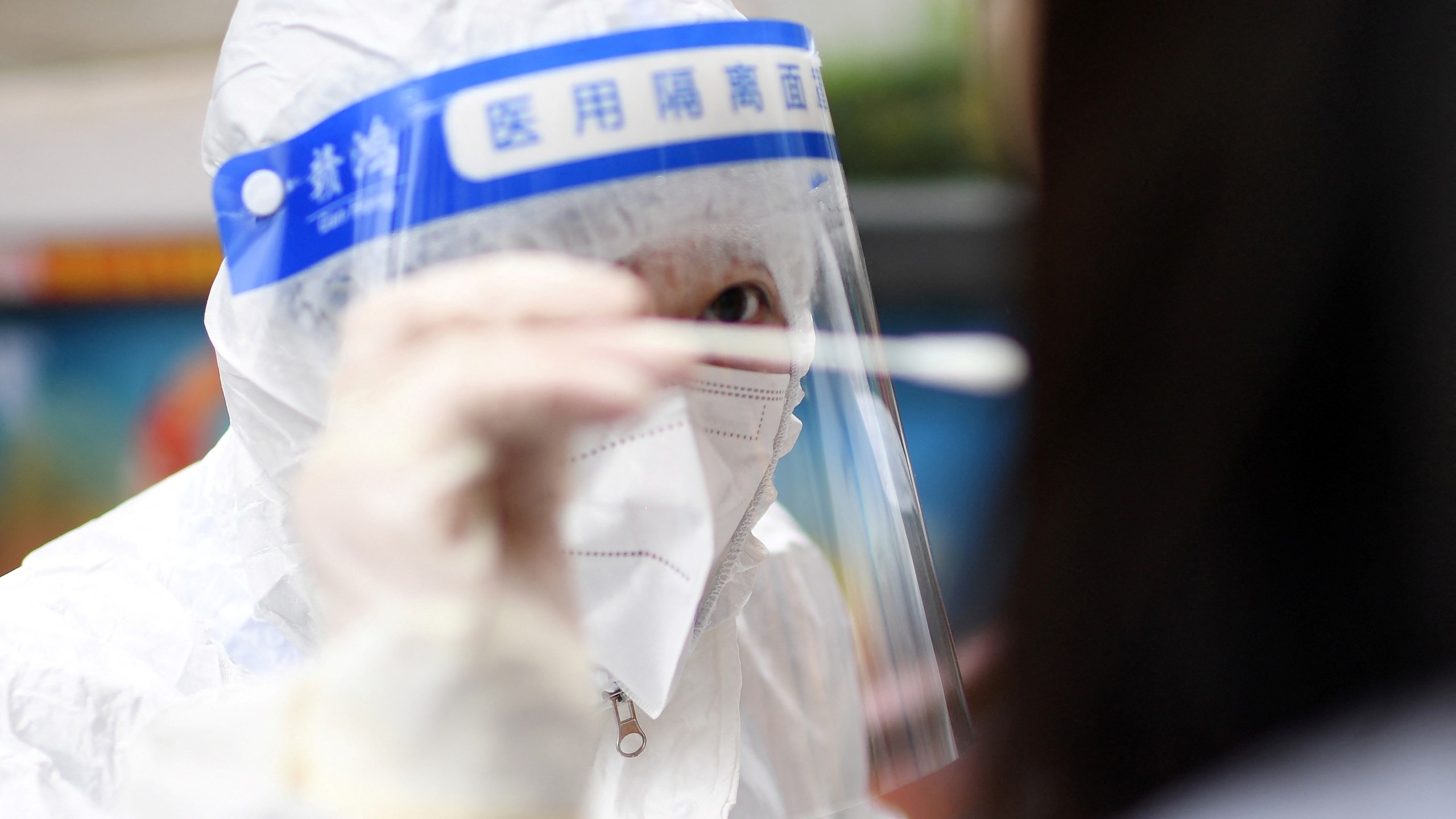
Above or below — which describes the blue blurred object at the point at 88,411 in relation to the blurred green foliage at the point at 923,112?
below

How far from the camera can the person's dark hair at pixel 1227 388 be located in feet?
1.05

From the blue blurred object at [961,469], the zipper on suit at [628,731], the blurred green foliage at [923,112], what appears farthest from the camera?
the blurred green foliage at [923,112]

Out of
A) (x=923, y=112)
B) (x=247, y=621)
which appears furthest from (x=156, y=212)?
(x=923, y=112)

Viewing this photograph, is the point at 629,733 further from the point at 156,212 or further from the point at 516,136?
the point at 156,212

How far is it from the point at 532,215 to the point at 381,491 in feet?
0.75

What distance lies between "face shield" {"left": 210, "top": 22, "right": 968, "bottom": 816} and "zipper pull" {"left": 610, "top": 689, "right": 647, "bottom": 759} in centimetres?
1

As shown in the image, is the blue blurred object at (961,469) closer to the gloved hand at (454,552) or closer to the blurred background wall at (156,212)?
the blurred background wall at (156,212)

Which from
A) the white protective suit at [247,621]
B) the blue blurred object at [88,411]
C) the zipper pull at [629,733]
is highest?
the white protective suit at [247,621]

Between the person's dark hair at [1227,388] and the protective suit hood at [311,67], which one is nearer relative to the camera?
the person's dark hair at [1227,388]

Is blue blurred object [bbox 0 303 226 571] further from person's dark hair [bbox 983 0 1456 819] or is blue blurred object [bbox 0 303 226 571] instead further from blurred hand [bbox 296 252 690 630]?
person's dark hair [bbox 983 0 1456 819]

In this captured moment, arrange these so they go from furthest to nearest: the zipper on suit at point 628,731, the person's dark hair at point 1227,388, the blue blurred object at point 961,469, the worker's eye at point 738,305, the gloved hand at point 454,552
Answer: the zipper on suit at point 628,731, the worker's eye at point 738,305, the blue blurred object at point 961,469, the gloved hand at point 454,552, the person's dark hair at point 1227,388

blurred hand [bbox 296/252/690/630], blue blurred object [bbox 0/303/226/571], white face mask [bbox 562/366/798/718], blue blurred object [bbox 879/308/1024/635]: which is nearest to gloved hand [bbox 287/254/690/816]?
blurred hand [bbox 296/252/690/630]

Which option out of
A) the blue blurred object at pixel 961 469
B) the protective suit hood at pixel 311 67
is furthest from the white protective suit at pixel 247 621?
the blue blurred object at pixel 961 469

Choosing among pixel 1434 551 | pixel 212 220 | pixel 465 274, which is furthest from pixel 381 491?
pixel 212 220
